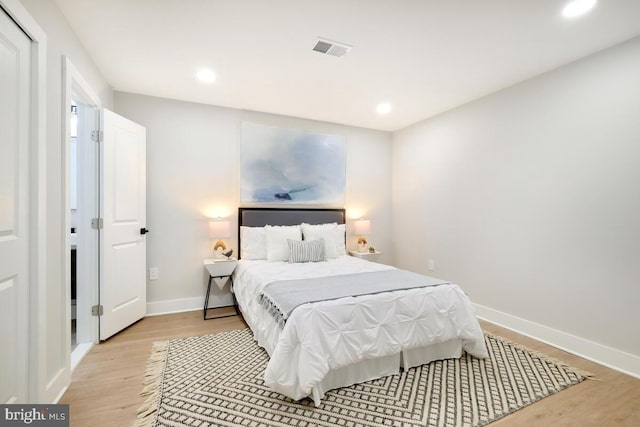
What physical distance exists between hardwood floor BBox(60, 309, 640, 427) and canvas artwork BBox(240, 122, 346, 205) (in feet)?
7.00

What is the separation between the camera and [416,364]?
7.67 ft

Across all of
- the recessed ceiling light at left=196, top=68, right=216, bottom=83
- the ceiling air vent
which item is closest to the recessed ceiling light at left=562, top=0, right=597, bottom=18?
the ceiling air vent

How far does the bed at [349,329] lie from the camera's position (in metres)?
1.88

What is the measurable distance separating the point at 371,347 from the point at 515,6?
2490 millimetres

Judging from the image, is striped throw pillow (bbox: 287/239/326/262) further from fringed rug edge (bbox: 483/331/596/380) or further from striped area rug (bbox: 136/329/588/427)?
fringed rug edge (bbox: 483/331/596/380)

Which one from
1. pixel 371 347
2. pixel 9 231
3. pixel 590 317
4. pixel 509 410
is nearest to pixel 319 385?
pixel 371 347

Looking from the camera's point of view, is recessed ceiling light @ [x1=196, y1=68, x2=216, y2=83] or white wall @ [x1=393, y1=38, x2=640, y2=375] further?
recessed ceiling light @ [x1=196, y1=68, x2=216, y2=83]

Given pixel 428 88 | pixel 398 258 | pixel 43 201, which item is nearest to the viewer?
pixel 43 201

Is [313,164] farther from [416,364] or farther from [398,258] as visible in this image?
[416,364]

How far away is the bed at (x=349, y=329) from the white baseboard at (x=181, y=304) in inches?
33.0

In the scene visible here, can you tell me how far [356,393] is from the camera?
6.56 feet

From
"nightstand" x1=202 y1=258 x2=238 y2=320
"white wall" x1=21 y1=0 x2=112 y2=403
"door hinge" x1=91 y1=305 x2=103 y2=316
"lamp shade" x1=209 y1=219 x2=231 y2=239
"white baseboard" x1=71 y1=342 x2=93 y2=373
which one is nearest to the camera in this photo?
"white wall" x1=21 y1=0 x2=112 y2=403

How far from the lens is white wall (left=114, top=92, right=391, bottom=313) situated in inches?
139

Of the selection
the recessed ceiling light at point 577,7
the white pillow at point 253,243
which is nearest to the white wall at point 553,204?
the recessed ceiling light at point 577,7
